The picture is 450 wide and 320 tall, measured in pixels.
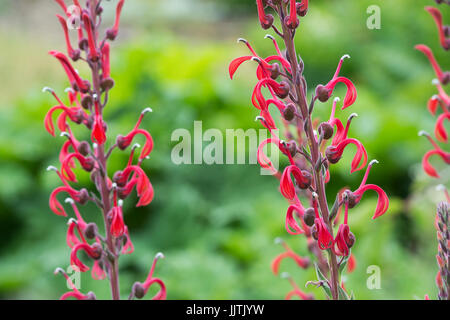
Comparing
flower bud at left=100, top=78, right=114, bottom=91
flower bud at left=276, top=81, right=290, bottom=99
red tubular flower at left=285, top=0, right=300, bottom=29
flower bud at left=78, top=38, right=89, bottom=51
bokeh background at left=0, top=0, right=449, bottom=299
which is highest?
red tubular flower at left=285, top=0, right=300, bottom=29

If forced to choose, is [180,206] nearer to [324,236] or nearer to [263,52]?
[324,236]

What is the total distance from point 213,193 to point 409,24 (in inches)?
149

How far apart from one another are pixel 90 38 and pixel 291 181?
47 centimetres

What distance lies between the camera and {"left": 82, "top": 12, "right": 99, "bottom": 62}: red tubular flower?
1.00 metres

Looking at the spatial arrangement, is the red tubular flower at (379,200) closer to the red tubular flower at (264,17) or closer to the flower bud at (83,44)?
the red tubular flower at (264,17)

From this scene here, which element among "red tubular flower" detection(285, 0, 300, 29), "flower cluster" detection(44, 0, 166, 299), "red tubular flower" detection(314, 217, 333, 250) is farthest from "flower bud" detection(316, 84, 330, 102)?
"flower cluster" detection(44, 0, 166, 299)

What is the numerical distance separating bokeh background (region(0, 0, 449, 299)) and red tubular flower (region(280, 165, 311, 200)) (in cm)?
158

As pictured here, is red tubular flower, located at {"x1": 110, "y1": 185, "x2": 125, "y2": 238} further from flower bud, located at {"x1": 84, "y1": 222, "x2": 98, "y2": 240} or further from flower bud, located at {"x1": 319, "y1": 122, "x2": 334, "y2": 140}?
flower bud, located at {"x1": 319, "y1": 122, "x2": 334, "y2": 140}

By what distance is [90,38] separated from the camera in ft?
3.32

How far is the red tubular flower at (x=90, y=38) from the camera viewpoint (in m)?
1.00

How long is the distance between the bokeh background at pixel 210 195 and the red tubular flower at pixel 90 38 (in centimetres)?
166

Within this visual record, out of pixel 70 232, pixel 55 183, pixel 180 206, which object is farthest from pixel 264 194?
pixel 70 232

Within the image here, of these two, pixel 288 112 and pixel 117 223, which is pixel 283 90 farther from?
pixel 117 223
